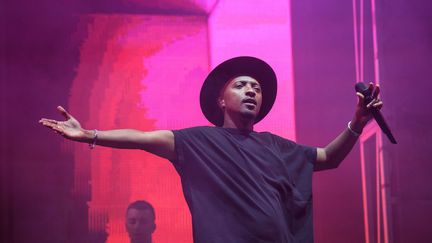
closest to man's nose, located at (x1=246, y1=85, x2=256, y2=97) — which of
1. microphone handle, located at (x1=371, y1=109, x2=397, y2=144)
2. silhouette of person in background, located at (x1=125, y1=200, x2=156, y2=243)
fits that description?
microphone handle, located at (x1=371, y1=109, x2=397, y2=144)

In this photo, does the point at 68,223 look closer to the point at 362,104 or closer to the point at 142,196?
the point at 142,196

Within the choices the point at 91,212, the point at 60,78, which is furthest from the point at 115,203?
the point at 60,78

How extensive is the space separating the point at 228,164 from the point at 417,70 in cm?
186

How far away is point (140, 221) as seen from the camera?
3467mm

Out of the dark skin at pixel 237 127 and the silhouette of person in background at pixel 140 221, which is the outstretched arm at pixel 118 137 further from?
the silhouette of person in background at pixel 140 221

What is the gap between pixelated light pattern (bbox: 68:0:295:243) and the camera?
11.2ft

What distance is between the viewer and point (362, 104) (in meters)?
2.54

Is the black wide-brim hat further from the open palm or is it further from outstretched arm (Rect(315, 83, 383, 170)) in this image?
the open palm

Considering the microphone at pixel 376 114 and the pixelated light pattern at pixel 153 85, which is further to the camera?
the pixelated light pattern at pixel 153 85

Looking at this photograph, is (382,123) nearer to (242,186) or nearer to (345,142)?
(345,142)

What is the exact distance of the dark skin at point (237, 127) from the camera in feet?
7.36

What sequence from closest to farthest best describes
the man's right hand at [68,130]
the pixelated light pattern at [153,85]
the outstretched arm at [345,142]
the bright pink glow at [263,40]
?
the man's right hand at [68,130] → the outstretched arm at [345,142] → the pixelated light pattern at [153,85] → the bright pink glow at [263,40]

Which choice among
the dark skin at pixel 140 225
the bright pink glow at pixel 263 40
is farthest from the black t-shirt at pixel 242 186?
the dark skin at pixel 140 225

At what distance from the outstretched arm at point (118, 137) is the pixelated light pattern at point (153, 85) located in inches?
41.2
